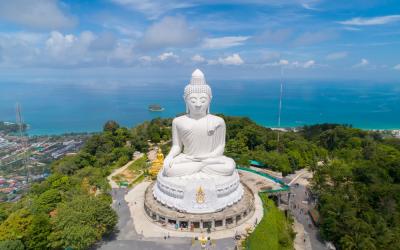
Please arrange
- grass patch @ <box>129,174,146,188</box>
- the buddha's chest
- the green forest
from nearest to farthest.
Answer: the green forest, the buddha's chest, grass patch @ <box>129,174,146,188</box>

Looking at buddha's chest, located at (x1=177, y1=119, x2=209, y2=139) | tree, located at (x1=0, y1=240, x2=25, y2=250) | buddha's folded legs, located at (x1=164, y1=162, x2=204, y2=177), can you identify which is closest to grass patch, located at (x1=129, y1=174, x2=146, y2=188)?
buddha's folded legs, located at (x1=164, y1=162, x2=204, y2=177)

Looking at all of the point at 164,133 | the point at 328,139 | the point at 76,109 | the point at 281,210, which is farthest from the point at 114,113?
the point at 281,210

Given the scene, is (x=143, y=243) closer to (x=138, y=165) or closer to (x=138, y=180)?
(x=138, y=180)

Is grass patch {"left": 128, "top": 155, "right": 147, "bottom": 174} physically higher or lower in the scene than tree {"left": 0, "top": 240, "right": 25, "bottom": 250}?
lower

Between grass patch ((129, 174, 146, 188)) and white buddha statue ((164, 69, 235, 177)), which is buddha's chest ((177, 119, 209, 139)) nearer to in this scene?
white buddha statue ((164, 69, 235, 177))

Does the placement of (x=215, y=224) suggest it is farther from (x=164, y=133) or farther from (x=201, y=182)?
(x=164, y=133)

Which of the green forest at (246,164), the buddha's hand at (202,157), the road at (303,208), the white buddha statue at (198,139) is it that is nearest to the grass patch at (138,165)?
the green forest at (246,164)
